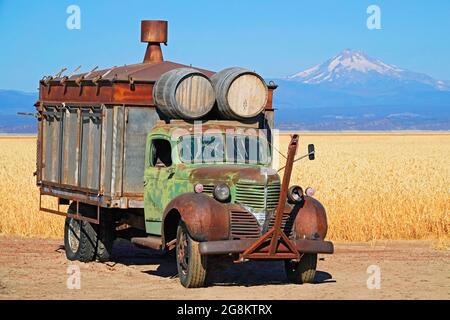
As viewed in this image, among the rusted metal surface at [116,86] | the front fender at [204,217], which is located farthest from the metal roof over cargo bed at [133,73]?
the front fender at [204,217]

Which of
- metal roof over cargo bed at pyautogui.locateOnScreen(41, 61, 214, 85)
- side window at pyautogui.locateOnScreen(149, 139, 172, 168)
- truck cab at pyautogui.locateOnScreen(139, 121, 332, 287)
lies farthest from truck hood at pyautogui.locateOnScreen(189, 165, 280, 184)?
metal roof over cargo bed at pyautogui.locateOnScreen(41, 61, 214, 85)

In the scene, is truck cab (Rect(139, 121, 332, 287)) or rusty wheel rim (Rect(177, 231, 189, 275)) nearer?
truck cab (Rect(139, 121, 332, 287))

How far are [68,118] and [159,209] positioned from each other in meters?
3.36

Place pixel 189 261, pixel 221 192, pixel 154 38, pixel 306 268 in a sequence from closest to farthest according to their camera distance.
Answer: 1. pixel 189 261
2. pixel 221 192
3. pixel 306 268
4. pixel 154 38

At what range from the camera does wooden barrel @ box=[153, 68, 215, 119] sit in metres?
15.0

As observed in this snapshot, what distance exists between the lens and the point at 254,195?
44.6ft

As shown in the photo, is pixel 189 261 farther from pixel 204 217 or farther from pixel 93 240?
pixel 93 240

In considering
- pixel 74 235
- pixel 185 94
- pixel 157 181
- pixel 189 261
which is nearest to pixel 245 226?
pixel 189 261

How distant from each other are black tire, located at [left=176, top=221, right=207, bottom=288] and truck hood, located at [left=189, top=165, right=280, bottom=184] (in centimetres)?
76

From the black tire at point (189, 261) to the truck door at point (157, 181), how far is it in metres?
1.02

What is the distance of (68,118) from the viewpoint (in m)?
17.4

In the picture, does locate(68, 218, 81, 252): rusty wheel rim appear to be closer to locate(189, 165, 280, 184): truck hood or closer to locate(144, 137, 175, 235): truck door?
locate(144, 137, 175, 235): truck door

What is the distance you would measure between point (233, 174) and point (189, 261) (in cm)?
134
